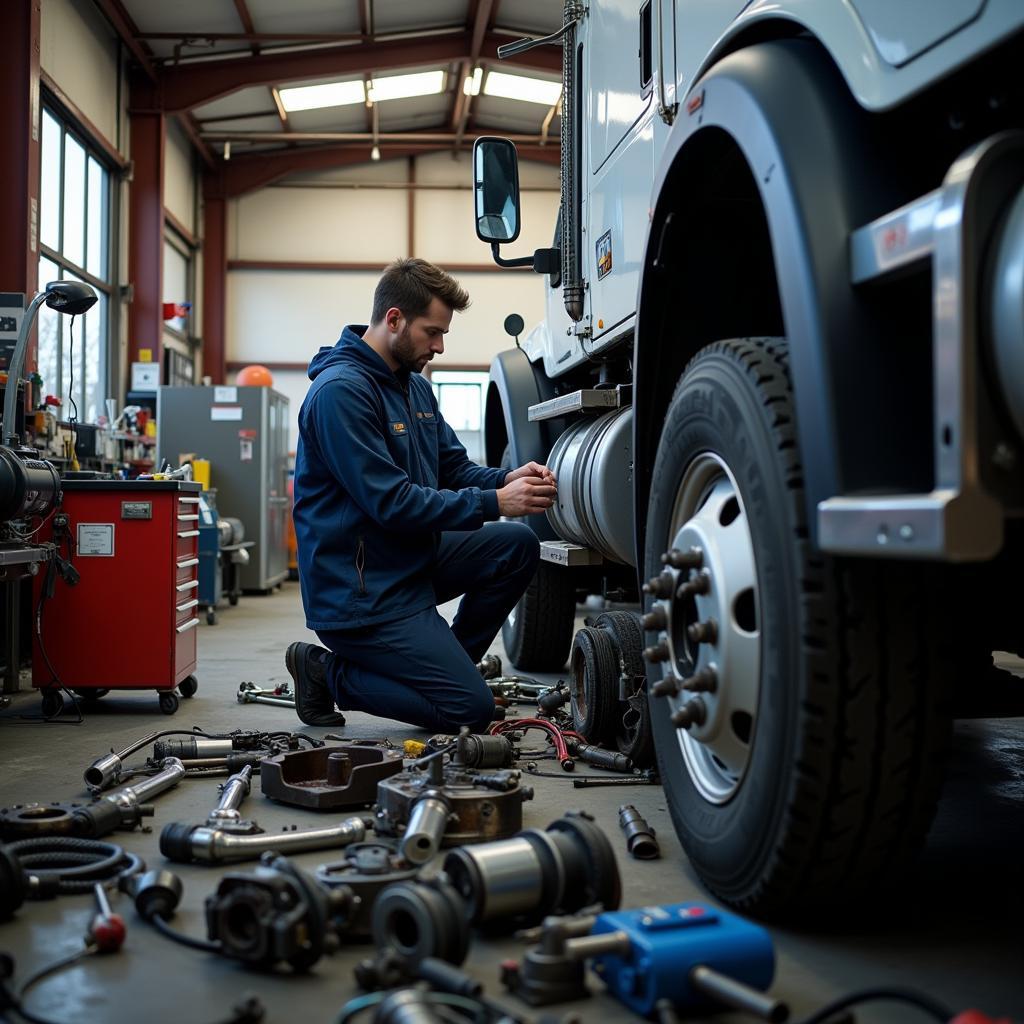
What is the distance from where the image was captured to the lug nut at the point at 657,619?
1774 millimetres

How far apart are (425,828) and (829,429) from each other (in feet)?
3.22

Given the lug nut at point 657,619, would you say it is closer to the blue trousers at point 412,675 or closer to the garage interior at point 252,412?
the garage interior at point 252,412

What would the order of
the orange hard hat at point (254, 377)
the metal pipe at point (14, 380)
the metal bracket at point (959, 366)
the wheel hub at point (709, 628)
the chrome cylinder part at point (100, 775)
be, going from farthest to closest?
the orange hard hat at point (254, 377), the metal pipe at point (14, 380), the chrome cylinder part at point (100, 775), the wheel hub at point (709, 628), the metal bracket at point (959, 366)

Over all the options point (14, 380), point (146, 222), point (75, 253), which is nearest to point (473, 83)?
point (146, 222)

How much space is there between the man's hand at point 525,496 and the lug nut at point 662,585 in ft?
4.50

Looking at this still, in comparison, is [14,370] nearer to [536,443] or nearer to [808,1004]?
[536,443]

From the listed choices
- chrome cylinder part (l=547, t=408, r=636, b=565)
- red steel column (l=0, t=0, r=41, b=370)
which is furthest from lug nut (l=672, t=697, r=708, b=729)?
red steel column (l=0, t=0, r=41, b=370)

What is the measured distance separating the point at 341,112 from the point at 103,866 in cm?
1275

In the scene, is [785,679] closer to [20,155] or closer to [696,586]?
[696,586]

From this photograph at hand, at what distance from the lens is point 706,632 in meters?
1.63

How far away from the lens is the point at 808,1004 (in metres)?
1.33

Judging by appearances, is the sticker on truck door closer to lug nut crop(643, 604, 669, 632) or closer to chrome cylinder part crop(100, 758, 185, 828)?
lug nut crop(643, 604, 669, 632)

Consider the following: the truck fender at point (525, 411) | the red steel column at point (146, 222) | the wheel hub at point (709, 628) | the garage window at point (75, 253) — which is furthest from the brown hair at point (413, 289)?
the red steel column at point (146, 222)

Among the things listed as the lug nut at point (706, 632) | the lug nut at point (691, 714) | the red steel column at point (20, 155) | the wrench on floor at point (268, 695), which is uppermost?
the red steel column at point (20, 155)
